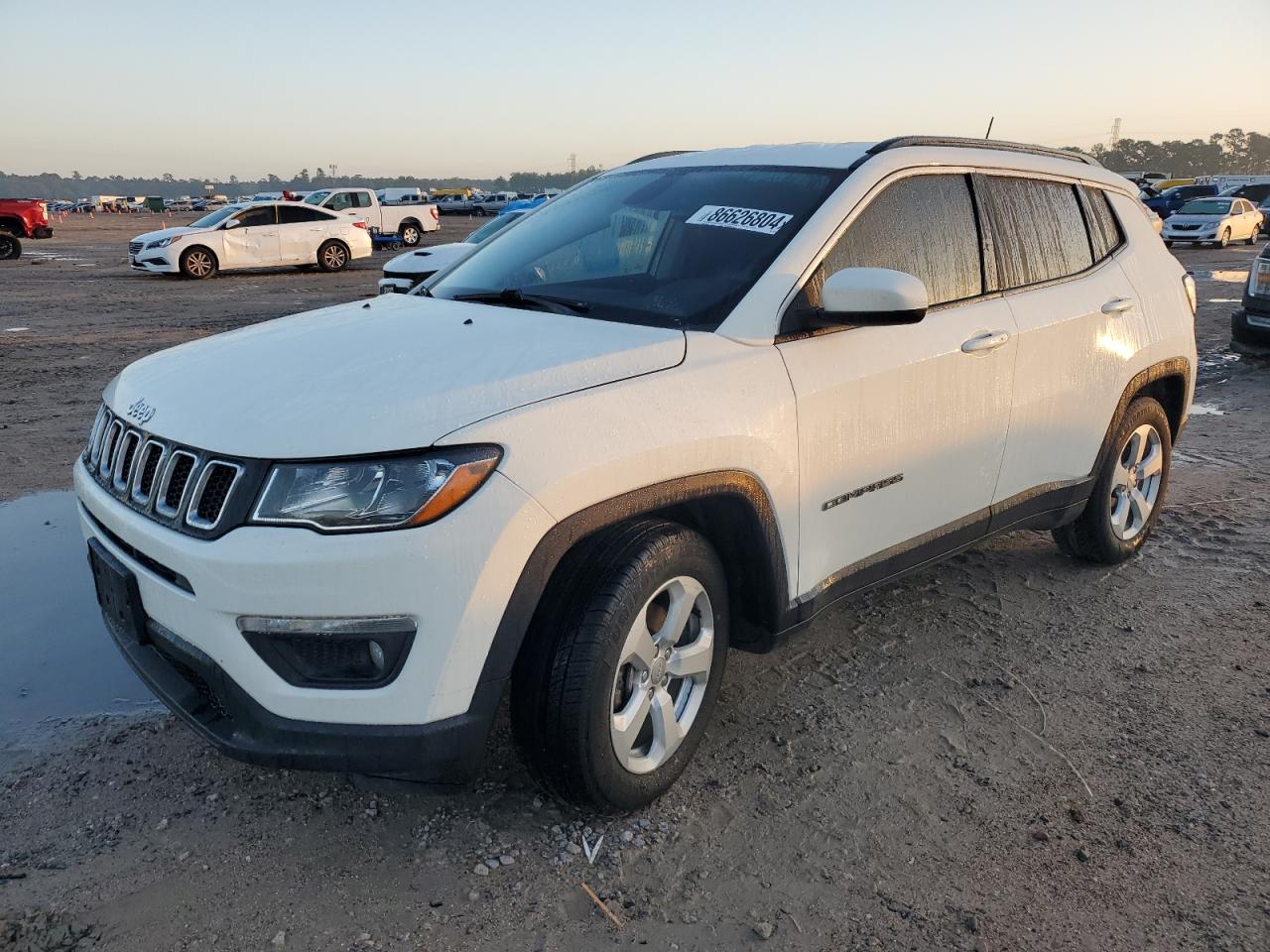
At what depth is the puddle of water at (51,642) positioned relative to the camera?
130 inches

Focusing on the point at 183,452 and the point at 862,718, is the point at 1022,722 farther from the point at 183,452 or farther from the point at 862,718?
the point at 183,452

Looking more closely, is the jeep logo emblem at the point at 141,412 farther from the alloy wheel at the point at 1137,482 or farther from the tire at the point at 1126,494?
the alloy wheel at the point at 1137,482

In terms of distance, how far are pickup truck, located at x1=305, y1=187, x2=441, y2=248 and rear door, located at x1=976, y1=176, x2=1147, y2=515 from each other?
85.6 ft

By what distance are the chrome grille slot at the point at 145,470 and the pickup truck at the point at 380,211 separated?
26.9 metres

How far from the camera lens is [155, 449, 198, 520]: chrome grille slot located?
2.39 m

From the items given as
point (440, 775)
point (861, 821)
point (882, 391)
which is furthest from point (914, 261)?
point (440, 775)

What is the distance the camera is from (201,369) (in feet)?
9.00

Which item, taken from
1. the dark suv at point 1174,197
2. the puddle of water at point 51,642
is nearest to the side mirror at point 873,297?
the puddle of water at point 51,642

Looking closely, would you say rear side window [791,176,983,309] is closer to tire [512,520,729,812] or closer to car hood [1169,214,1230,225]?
tire [512,520,729,812]

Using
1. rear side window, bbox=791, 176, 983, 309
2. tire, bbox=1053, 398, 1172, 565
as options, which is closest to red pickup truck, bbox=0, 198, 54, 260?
rear side window, bbox=791, 176, 983, 309

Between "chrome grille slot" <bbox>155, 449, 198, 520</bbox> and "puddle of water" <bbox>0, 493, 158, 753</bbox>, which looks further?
"puddle of water" <bbox>0, 493, 158, 753</bbox>

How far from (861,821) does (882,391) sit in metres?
1.28

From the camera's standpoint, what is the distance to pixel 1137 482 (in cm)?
466

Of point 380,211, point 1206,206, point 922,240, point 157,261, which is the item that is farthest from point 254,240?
point 1206,206
